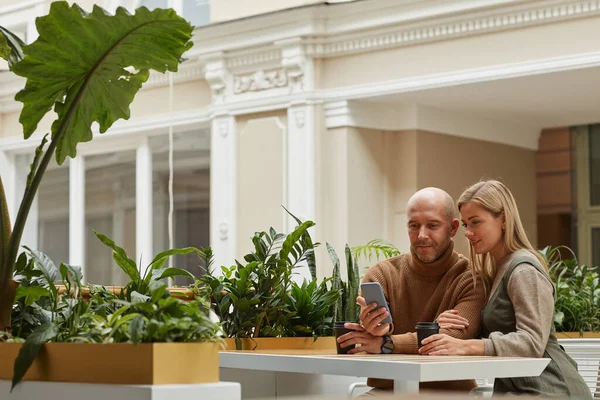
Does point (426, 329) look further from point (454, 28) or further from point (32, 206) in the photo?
point (32, 206)

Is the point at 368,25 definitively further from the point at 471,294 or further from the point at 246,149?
the point at 471,294

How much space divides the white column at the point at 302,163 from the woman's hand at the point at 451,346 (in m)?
6.27

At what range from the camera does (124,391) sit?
272 cm

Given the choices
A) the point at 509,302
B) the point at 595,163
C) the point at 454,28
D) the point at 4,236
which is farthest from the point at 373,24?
the point at 4,236

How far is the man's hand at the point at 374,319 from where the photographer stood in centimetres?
368

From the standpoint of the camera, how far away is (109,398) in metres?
2.77

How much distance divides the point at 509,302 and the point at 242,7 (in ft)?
23.8

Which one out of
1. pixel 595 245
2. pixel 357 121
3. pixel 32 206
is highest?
pixel 357 121

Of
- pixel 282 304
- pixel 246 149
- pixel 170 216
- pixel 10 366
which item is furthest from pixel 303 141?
pixel 10 366

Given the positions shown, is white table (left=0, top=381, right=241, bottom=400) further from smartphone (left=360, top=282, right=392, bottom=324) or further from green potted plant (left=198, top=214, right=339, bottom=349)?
green potted plant (left=198, top=214, right=339, bottom=349)

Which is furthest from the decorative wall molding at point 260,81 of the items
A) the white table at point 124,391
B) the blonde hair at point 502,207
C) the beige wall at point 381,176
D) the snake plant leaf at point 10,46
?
the white table at point 124,391

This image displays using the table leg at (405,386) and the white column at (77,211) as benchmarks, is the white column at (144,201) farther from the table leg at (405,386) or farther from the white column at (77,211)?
the table leg at (405,386)

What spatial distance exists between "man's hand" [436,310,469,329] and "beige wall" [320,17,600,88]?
519cm

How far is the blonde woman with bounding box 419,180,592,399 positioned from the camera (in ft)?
11.3
